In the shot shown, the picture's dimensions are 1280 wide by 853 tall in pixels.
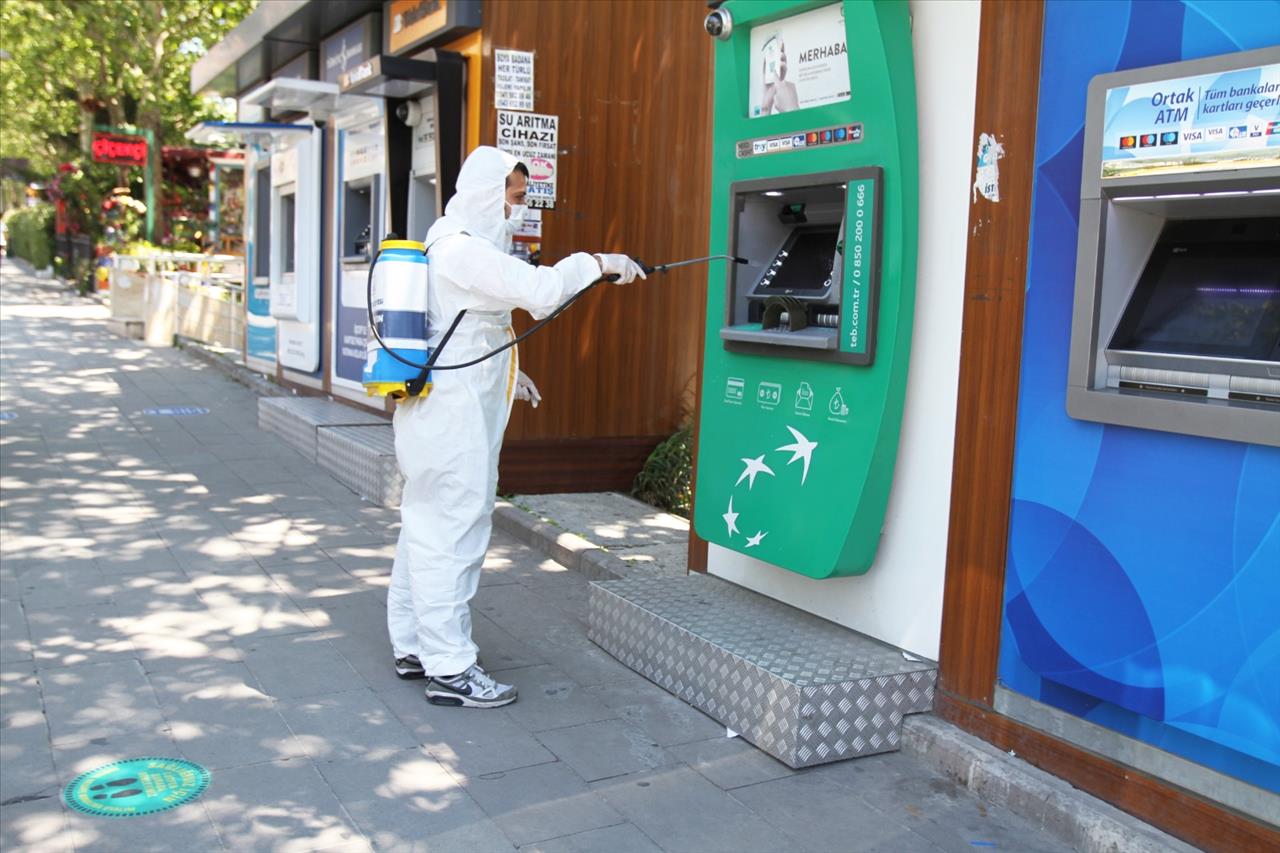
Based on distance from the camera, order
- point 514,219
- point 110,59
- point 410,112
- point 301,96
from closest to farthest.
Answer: point 514,219 → point 410,112 → point 301,96 → point 110,59

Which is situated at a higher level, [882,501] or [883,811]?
[882,501]

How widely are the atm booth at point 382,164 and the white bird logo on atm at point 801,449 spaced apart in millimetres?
2933

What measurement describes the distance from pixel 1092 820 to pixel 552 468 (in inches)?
197

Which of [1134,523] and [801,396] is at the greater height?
[801,396]

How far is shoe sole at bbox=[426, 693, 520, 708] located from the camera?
4266 mm

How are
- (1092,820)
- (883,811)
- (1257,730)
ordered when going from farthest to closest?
(883,811), (1092,820), (1257,730)

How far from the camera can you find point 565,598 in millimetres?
5773

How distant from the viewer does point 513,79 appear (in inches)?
290

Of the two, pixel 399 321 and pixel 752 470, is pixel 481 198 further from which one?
pixel 752 470

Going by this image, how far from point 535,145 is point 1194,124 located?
5053 mm

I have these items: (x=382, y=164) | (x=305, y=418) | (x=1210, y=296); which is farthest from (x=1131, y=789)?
(x=382, y=164)

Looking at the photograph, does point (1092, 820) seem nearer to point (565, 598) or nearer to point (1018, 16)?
point (1018, 16)

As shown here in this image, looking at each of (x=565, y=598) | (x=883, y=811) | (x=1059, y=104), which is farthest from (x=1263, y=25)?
(x=565, y=598)

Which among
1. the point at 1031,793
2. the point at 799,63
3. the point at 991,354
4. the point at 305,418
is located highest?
the point at 799,63
